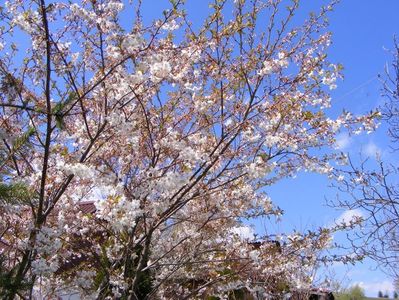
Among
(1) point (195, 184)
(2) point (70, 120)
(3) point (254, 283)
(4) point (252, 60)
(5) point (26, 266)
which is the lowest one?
(5) point (26, 266)

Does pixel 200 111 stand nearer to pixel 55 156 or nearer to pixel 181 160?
pixel 181 160

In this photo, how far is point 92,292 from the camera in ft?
20.3

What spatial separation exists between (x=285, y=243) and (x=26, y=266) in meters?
3.17

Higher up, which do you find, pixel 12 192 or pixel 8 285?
pixel 12 192

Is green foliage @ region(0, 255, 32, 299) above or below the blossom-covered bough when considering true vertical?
below

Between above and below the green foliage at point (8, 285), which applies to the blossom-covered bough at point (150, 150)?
above

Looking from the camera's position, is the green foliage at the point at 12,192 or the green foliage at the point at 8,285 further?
the green foliage at the point at 8,285

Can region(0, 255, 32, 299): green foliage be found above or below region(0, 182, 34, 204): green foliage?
below

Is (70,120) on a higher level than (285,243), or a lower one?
higher

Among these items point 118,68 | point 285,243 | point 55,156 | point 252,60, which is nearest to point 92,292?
point 55,156

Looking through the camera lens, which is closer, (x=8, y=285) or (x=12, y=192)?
(x=12, y=192)

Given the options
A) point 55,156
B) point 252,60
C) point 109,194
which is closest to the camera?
point 109,194

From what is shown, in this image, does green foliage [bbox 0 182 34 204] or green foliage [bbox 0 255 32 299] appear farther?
green foliage [bbox 0 255 32 299]

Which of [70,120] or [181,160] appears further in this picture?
[70,120]
